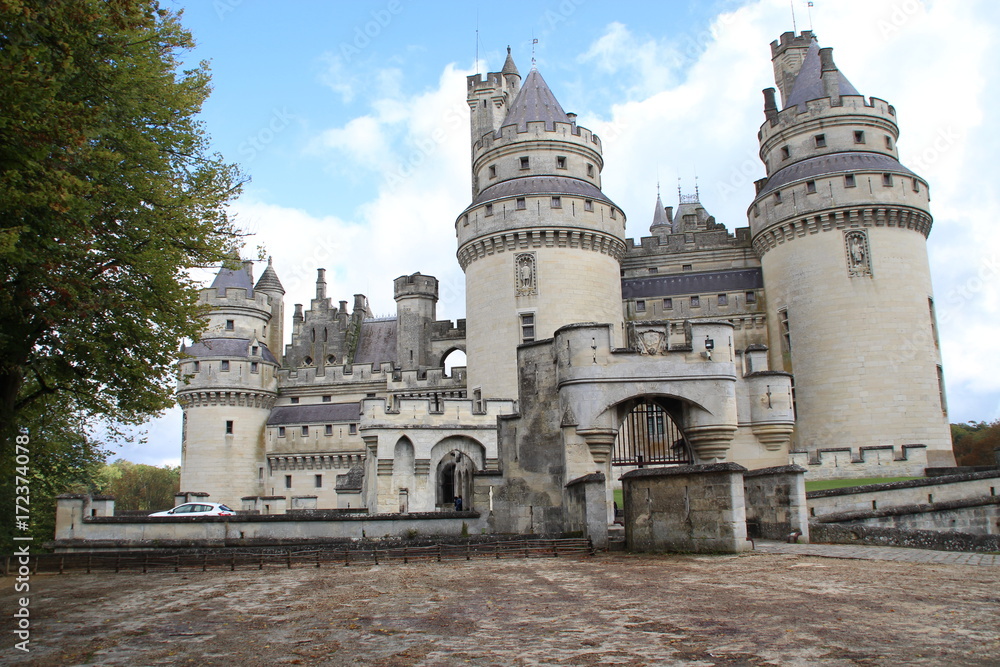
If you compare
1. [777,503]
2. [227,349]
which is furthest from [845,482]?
[227,349]

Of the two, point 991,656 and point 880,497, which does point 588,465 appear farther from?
point 991,656

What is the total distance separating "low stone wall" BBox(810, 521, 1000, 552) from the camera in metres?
14.0

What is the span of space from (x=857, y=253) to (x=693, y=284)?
8.46 m

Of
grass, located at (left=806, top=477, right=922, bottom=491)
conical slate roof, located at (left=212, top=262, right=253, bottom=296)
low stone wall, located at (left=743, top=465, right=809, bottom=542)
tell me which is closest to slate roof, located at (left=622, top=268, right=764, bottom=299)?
grass, located at (left=806, top=477, right=922, bottom=491)

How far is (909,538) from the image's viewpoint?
555 inches

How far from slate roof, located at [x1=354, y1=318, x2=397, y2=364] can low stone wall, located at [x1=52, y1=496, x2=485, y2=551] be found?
28196 millimetres

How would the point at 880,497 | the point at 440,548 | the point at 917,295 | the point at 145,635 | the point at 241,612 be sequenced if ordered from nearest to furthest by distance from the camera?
1. the point at 145,635
2. the point at 241,612
3. the point at 440,548
4. the point at 880,497
5. the point at 917,295

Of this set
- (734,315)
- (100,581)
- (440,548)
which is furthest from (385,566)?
(734,315)

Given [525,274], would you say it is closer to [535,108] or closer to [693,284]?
[535,108]

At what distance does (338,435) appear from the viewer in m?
44.5

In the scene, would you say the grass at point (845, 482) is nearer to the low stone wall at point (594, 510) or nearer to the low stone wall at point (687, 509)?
the low stone wall at point (594, 510)

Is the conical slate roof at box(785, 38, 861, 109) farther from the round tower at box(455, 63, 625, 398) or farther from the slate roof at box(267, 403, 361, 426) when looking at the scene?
the slate roof at box(267, 403, 361, 426)

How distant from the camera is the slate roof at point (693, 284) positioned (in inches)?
1580

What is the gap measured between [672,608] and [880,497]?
55.0 feet
